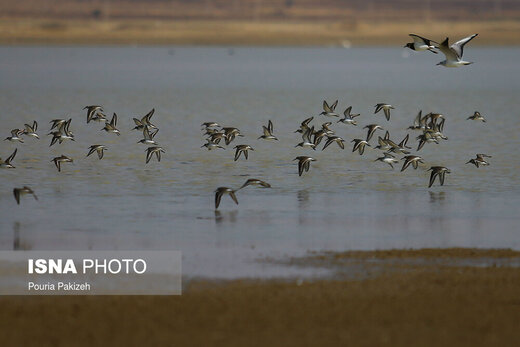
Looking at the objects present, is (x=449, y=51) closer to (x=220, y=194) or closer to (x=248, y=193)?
(x=220, y=194)

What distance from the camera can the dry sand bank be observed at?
13.2 meters

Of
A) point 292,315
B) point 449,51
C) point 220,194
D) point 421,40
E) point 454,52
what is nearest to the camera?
point 292,315

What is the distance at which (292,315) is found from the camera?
14164 millimetres

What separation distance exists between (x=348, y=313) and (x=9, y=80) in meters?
75.6

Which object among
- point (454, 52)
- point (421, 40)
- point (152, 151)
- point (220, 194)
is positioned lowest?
point (220, 194)

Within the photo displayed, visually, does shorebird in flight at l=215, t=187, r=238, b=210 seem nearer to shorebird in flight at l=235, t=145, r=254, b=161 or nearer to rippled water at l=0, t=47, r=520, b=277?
rippled water at l=0, t=47, r=520, b=277

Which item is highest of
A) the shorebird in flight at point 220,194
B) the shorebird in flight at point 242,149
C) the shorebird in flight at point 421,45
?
the shorebird in flight at point 421,45

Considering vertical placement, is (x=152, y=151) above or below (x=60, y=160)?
above

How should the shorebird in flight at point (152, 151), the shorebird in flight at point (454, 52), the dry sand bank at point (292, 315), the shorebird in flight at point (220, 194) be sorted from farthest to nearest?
the shorebird in flight at point (152, 151), the shorebird in flight at point (454, 52), the shorebird in flight at point (220, 194), the dry sand bank at point (292, 315)

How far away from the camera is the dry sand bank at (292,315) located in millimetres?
13172

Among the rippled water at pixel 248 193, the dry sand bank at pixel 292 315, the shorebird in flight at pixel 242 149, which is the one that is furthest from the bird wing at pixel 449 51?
the shorebird in flight at pixel 242 149

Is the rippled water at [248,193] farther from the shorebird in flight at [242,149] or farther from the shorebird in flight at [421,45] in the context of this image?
→ the shorebird in flight at [421,45]

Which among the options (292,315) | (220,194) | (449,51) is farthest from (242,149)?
(292,315)

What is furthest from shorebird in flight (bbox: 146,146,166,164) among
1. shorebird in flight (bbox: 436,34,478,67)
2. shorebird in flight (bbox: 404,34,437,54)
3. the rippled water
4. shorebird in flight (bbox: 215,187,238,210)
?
shorebird in flight (bbox: 436,34,478,67)
